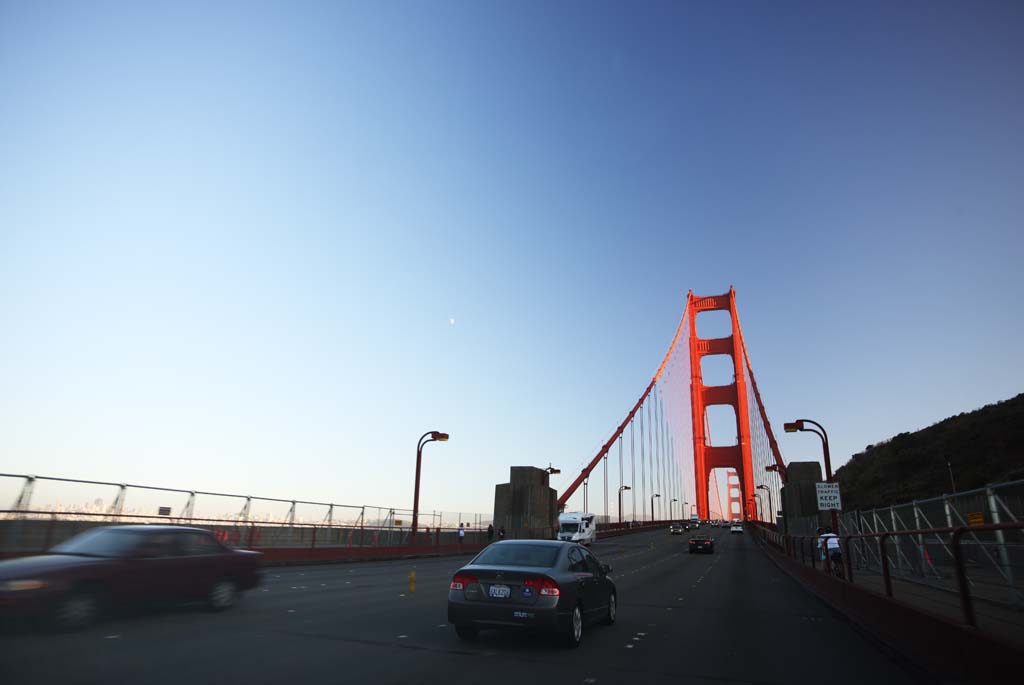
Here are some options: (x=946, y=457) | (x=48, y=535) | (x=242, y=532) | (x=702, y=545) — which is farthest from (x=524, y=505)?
(x=946, y=457)

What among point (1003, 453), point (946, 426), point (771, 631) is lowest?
point (771, 631)

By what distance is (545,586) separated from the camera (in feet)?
26.9

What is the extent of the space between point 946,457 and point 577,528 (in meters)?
40.2

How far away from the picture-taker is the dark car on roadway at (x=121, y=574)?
8.04m

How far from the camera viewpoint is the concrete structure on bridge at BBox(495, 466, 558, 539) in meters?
46.2

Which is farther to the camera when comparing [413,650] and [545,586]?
[545,586]

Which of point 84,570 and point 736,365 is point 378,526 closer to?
point 84,570

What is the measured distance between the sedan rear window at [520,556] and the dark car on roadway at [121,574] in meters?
4.55

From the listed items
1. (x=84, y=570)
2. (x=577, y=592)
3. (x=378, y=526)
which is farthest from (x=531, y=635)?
(x=378, y=526)

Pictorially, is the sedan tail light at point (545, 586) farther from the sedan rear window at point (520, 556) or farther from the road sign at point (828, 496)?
the road sign at point (828, 496)

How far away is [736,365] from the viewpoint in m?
101

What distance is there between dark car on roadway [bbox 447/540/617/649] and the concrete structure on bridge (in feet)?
123

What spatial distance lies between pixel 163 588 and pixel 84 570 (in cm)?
137

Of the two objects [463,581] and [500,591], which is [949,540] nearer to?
[500,591]
